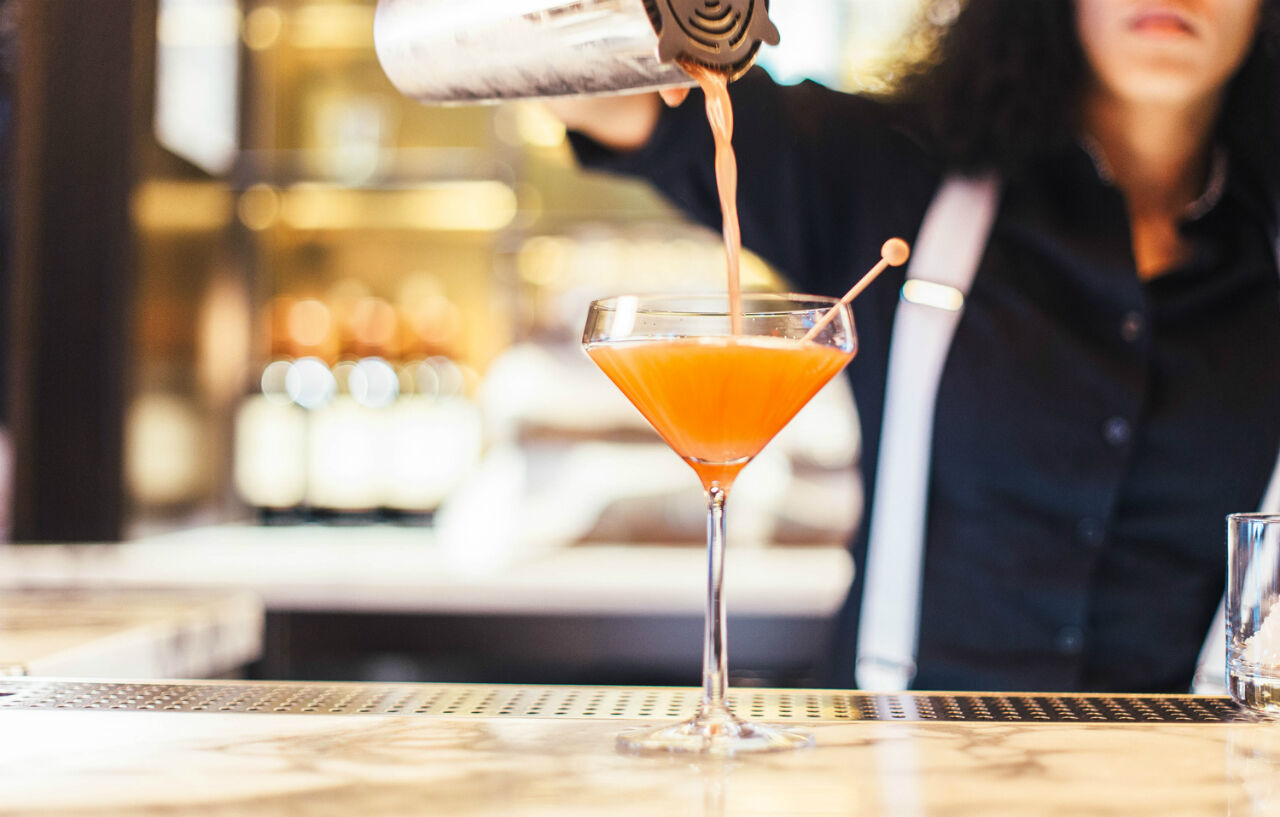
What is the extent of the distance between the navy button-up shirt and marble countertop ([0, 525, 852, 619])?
87cm

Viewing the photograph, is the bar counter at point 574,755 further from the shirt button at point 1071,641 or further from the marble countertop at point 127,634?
the shirt button at point 1071,641

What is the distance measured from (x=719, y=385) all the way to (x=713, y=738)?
20 centimetres

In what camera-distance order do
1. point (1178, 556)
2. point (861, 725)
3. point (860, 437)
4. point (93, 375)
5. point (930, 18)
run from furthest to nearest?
1. point (93, 375)
2. point (930, 18)
3. point (860, 437)
4. point (1178, 556)
5. point (861, 725)

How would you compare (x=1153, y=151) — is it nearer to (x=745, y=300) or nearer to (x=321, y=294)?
(x=745, y=300)

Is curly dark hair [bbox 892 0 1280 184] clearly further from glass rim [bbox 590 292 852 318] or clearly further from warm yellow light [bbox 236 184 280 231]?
warm yellow light [bbox 236 184 280 231]

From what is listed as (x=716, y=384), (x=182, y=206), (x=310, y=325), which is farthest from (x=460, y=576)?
(x=716, y=384)

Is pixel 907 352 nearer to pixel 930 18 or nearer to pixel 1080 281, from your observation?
pixel 1080 281

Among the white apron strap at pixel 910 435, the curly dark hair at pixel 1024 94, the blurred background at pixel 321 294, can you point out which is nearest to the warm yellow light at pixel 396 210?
the blurred background at pixel 321 294

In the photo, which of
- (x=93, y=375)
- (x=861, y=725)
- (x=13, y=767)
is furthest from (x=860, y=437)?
(x=93, y=375)

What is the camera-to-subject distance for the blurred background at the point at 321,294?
2549 mm

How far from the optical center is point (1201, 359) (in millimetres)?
1298

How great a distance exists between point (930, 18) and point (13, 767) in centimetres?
136

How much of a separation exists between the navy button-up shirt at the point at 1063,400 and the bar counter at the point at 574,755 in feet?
1.45

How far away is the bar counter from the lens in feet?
1.89
